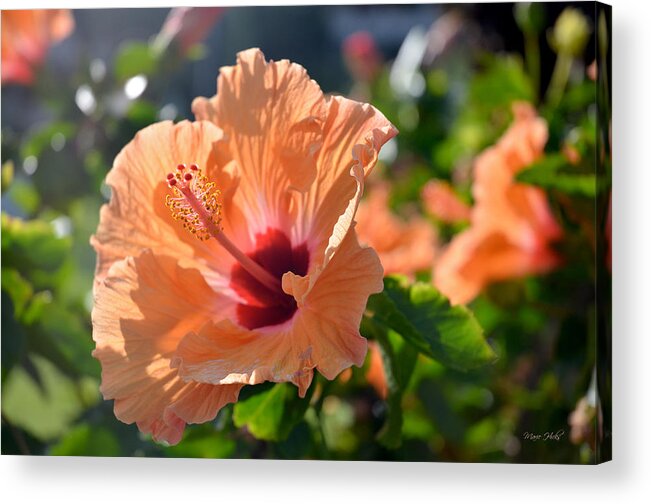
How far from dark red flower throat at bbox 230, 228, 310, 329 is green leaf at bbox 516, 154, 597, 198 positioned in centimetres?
55

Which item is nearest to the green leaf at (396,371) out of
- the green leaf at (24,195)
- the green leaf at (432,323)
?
the green leaf at (432,323)

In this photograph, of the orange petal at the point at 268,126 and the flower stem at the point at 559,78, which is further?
the flower stem at the point at 559,78

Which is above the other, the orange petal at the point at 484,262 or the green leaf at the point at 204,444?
the orange petal at the point at 484,262

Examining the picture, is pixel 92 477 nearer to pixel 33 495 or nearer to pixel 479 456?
pixel 33 495

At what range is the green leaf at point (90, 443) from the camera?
1.64 m

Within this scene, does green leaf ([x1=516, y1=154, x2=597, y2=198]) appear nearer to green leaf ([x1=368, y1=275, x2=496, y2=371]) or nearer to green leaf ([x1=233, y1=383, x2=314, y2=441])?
green leaf ([x1=368, y1=275, x2=496, y2=371])

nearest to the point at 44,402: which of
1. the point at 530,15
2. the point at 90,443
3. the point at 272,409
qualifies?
the point at 90,443

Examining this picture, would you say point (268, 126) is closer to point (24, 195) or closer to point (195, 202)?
→ point (195, 202)

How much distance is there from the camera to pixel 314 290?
1033mm

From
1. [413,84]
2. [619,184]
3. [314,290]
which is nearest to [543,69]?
[413,84]

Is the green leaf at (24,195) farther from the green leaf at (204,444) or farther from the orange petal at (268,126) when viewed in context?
the orange petal at (268,126)

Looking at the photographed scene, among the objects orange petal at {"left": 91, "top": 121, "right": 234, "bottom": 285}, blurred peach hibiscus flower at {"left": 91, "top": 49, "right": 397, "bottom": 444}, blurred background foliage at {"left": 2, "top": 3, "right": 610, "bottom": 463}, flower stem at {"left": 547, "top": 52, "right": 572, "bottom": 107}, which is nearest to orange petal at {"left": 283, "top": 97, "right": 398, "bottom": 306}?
blurred peach hibiscus flower at {"left": 91, "top": 49, "right": 397, "bottom": 444}

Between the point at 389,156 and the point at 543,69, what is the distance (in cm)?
38

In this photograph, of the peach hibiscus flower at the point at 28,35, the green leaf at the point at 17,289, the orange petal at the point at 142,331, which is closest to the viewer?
the orange petal at the point at 142,331
